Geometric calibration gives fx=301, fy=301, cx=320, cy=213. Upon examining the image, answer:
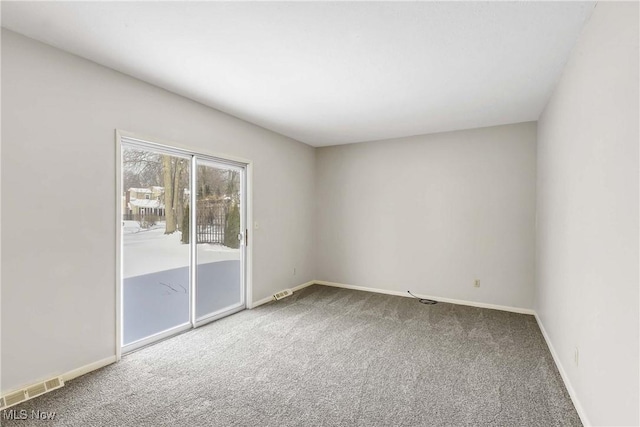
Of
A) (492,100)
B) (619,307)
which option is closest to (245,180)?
(492,100)

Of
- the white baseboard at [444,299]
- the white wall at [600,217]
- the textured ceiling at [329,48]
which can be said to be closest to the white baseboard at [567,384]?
the white wall at [600,217]

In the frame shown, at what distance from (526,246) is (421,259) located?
137 cm

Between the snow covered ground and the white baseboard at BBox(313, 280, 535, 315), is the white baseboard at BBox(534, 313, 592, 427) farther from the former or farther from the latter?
the snow covered ground

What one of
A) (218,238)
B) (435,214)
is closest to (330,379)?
(218,238)

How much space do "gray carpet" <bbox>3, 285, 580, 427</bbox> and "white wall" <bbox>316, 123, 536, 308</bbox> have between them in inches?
32.2

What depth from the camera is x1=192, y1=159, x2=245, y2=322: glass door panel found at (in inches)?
140

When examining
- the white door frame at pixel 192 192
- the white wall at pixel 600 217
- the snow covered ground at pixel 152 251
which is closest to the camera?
the white wall at pixel 600 217

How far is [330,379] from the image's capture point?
241 centimetres

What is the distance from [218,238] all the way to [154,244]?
2.76 feet

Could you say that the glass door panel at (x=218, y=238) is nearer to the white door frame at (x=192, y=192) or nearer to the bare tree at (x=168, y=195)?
the white door frame at (x=192, y=192)

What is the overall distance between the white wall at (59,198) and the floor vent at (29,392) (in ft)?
0.20

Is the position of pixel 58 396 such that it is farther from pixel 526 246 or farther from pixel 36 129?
pixel 526 246

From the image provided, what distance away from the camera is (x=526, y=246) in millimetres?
3980

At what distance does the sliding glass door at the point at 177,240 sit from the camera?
2.90 m
